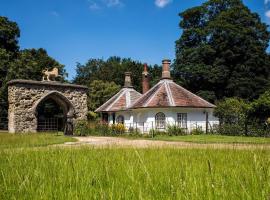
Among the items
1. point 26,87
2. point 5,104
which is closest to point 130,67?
point 5,104

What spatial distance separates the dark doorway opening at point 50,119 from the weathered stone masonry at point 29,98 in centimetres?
255

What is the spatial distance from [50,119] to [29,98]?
6.91m

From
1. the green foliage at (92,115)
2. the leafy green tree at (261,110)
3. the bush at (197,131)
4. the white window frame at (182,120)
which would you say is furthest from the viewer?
the green foliage at (92,115)

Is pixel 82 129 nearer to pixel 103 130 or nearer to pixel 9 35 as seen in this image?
pixel 103 130

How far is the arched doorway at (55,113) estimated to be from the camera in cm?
3129

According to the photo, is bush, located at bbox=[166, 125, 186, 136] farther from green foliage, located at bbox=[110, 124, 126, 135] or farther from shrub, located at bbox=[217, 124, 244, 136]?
green foliage, located at bbox=[110, 124, 126, 135]

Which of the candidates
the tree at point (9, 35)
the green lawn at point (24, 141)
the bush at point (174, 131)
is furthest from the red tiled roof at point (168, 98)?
the tree at point (9, 35)

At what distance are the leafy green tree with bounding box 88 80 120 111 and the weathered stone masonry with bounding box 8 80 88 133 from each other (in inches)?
822

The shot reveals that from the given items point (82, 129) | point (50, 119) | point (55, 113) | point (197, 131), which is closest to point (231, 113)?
point (197, 131)

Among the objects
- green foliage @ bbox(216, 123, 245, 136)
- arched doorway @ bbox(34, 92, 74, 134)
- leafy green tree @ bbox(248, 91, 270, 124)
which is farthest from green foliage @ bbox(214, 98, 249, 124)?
arched doorway @ bbox(34, 92, 74, 134)

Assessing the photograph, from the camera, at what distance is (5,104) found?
37.7m

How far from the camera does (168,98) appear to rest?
32000mm

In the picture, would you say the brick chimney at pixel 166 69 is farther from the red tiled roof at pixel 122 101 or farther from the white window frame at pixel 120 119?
the white window frame at pixel 120 119

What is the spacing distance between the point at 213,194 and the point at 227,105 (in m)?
32.0
